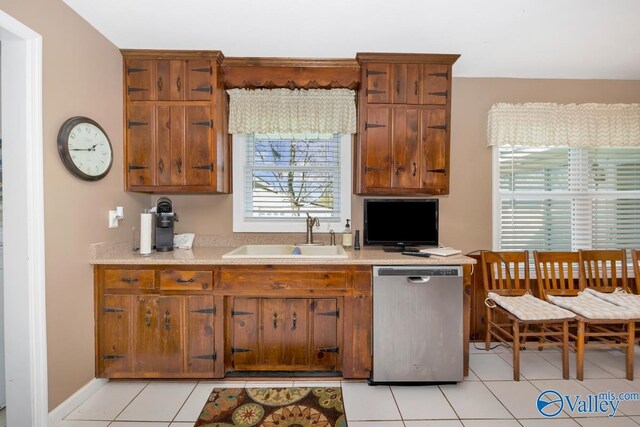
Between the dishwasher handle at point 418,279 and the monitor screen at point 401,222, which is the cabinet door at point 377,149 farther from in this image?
the dishwasher handle at point 418,279

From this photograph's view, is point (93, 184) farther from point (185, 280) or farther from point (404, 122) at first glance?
point (404, 122)

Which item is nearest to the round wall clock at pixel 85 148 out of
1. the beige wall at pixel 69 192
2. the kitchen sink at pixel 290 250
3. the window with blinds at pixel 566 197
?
the beige wall at pixel 69 192

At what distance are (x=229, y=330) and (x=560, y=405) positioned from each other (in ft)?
7.35

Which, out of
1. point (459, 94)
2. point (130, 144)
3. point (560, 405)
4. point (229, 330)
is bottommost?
point (560, 405)

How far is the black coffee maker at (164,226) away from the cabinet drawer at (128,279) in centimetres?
33

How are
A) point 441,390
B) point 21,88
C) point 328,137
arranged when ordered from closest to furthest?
point 21,88 < point 441,390 < point 328,137

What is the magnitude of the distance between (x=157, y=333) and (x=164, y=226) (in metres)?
0.79

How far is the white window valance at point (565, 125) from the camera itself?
9.34 ft

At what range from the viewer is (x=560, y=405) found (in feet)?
6.66

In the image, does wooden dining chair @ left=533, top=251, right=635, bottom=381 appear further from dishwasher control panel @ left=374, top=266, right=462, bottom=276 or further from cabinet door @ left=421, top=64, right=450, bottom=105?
cabinet door @ left=421, top=64, right=450, bottom=105

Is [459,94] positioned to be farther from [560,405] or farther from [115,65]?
[115,65]

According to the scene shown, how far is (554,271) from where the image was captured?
9.09 feet

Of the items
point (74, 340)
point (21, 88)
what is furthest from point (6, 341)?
point (21, 88)

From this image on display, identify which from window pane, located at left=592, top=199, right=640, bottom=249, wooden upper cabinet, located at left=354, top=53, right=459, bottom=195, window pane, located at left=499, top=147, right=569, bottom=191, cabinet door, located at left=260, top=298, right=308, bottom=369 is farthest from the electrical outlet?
window pane, located at left=592, top=199, right=640, bottom=249
